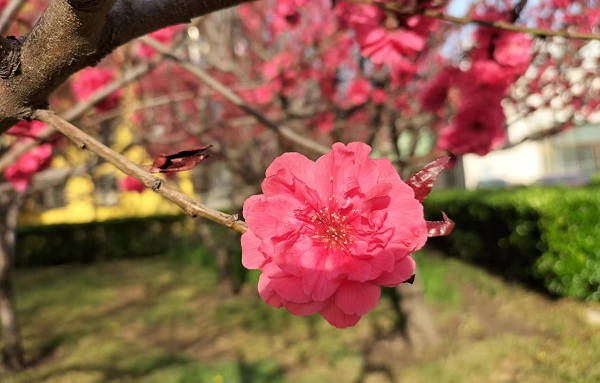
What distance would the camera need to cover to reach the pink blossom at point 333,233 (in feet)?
2.51

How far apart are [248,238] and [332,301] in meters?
0.19

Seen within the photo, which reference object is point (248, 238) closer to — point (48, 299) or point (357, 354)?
point (357, 354)

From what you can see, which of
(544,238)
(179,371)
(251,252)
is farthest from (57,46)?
(544,238)

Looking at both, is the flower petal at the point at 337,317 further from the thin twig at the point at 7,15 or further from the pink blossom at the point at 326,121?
the pink blossom at the point at 326,121

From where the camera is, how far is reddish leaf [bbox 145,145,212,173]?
31.1 inches

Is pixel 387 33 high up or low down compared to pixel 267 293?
up

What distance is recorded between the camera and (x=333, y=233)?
836mm

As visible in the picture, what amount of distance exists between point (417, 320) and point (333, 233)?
388 centimetres

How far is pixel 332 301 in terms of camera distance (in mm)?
804

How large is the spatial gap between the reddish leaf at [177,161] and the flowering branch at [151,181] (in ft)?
0.09

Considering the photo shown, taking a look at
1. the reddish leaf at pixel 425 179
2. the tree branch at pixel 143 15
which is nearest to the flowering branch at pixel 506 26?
the tree branch at pixel 143 15

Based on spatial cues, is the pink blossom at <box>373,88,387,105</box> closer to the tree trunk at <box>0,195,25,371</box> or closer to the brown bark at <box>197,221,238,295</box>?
the tree trunk at <box>0,195,25,371</box>

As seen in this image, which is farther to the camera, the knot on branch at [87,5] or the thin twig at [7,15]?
the thin twig at [7,15]

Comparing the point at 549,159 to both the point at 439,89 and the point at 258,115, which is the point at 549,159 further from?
the point at 258,115
